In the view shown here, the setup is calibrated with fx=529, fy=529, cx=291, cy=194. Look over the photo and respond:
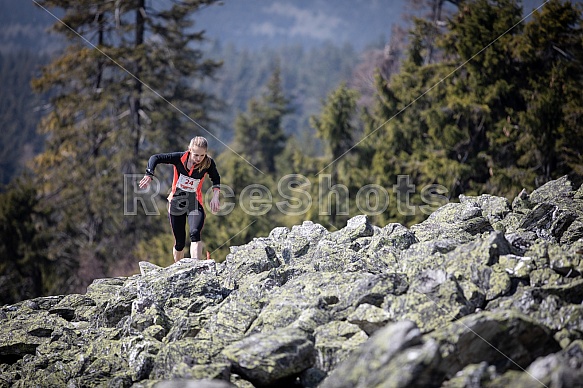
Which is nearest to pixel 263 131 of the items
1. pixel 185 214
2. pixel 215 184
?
pixel 185 214

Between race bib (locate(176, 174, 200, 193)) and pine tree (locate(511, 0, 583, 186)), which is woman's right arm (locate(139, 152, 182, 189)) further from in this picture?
pine tree (locate(511, 0, 583, 186))

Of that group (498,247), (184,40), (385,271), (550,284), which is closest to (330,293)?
(385,271)

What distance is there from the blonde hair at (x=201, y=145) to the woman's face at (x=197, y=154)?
2.0 inches

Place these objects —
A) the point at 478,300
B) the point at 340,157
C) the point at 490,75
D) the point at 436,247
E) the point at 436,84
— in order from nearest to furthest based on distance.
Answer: the point at 478,300
the point at 436,247
the point at 490,75
the point at 436,84
the point at 340,157

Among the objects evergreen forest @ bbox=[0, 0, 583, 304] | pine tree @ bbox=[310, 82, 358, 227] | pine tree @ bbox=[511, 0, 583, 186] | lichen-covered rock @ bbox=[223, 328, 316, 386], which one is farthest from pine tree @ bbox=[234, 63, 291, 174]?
lichen-covered rock @ bbox=[223, 328, 316, 386]

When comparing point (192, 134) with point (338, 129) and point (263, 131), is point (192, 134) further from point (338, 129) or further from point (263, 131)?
point (263, 131)

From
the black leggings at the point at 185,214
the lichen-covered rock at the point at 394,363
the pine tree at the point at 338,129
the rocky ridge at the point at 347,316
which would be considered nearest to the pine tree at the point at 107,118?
the pine tree at the point at 338,129

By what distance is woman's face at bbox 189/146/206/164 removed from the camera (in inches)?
354

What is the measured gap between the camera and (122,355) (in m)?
6.94

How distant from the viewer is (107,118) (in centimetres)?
2795

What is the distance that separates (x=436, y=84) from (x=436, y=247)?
Result: 17.2 meters

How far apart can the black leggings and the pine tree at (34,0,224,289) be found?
17.6m

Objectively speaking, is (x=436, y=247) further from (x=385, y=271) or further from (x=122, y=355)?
(x=122, y=355)

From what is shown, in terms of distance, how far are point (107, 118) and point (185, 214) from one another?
65.9ft
